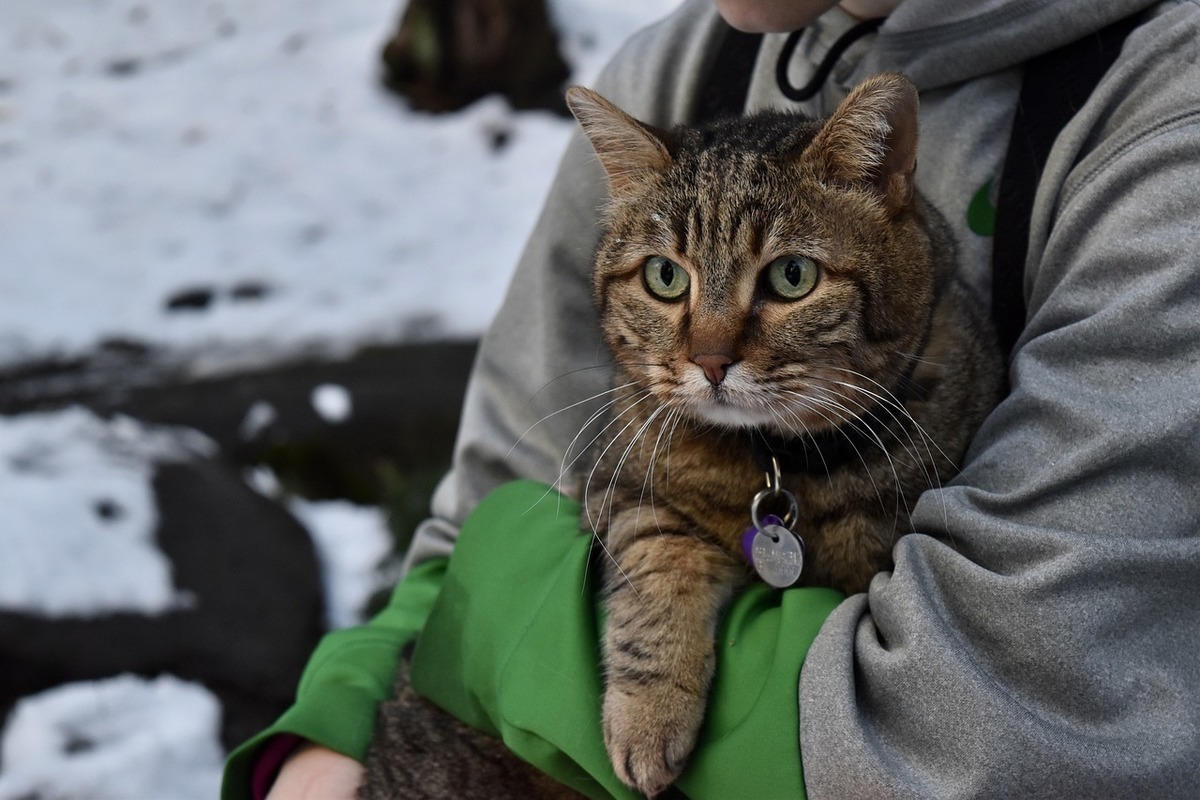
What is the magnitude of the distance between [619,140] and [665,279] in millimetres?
246

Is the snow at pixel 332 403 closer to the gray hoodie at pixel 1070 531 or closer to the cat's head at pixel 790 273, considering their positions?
the cat's head at pixel 790 273

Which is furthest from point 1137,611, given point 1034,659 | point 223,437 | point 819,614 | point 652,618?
point 223,437

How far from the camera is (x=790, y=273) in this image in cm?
154

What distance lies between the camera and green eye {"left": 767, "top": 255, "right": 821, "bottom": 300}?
1526 mm

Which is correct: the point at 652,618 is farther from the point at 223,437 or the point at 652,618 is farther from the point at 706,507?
the point at 223,437

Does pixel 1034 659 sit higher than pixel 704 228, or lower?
lower

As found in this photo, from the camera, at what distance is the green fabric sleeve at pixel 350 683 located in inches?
68.0

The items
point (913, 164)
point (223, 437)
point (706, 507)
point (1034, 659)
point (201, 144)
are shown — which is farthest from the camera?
point (201, 144)

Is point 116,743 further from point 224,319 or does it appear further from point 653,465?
point 224,319

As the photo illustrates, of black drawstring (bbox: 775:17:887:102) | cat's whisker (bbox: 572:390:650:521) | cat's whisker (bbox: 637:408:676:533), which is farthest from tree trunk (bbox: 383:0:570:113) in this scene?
cat's whisker (bbox: 637:408:676:533)

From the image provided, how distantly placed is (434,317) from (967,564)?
330 cm

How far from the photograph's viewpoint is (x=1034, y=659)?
3.87 feet

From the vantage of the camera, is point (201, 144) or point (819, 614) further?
point (201, 144)

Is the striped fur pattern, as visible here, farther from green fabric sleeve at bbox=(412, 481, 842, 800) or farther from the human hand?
the human hand
